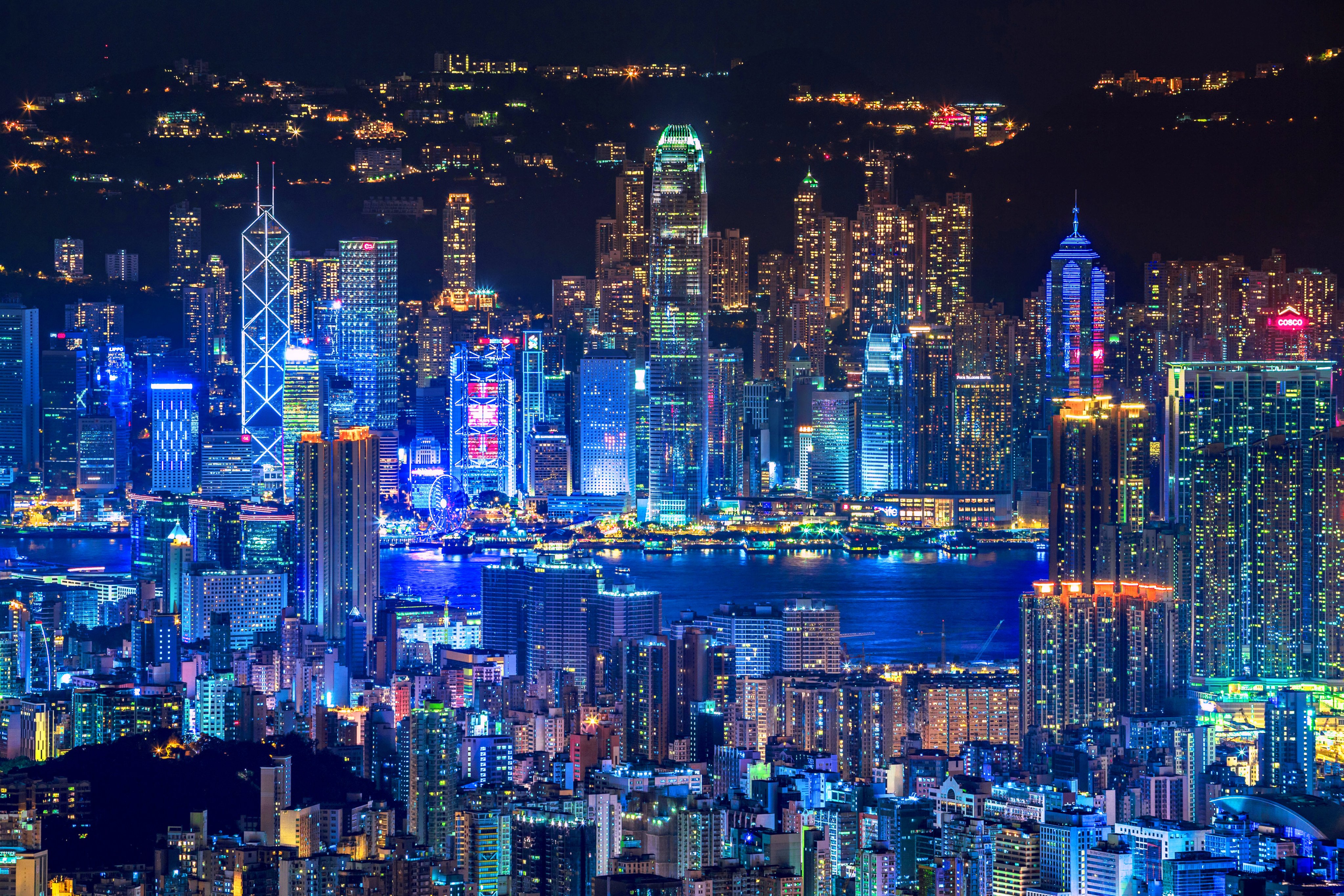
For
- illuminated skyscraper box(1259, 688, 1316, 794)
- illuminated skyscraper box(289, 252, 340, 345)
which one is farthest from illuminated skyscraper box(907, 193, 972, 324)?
illuminated skyscraper box(1259, 688, 1316, 794)

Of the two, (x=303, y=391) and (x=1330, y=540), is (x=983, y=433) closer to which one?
(x=303, y=391)

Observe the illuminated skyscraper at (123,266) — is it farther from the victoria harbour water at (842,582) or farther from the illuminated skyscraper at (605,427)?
the illuminated skyscraper at (605,427)

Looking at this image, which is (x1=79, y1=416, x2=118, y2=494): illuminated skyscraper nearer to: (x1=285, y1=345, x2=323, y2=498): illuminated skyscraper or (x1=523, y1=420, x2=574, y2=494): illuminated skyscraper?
(x1=285, y1=345, x2=323, y2=498): illuminated skyscraper

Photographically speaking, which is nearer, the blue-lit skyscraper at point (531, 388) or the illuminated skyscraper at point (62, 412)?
the illuminated skyscraper at point (62, 412)

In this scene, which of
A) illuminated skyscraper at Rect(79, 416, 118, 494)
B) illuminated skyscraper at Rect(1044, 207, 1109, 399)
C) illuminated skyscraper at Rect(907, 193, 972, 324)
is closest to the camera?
illuminated skyscraper at Rect(1044, 207, 1109, 399)

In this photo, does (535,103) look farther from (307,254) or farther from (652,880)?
(652,880)

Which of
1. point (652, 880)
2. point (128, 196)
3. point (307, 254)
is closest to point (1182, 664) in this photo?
point (652, 880)

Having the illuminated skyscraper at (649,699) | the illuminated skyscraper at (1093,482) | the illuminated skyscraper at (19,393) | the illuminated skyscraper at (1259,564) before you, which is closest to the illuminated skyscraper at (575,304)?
the illuminated skyscraper at (19,393)
